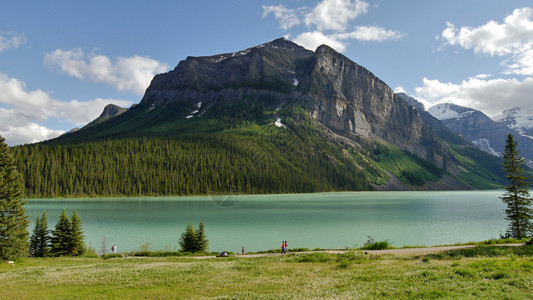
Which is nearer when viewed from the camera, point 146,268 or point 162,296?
point 162,296

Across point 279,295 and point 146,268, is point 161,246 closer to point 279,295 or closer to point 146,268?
point 146,268

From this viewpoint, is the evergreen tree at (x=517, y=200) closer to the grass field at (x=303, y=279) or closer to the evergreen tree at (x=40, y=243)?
the grass field at (x=303, y=279)

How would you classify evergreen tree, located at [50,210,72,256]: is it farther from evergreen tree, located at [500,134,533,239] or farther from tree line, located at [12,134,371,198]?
tree line, located at [12,134,371,198]

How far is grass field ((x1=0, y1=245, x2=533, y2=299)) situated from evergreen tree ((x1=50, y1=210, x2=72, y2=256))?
14344 mm

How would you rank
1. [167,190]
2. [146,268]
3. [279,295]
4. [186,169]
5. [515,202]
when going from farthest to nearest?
[186,169] < [167,190] < [515,202] < [146,268] < [279,295]

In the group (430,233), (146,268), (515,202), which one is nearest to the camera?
(146,268)

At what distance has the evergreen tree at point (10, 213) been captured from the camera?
29141 mm

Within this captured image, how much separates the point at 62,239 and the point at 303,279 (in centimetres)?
3241

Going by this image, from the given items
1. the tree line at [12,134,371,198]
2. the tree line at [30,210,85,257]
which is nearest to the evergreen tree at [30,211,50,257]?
the tree line at [30,210,85,257]

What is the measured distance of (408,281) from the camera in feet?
54.6

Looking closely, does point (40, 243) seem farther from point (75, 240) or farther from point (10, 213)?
point (10, 213)

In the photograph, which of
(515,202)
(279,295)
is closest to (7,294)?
(279,295)

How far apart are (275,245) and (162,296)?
27.7 m

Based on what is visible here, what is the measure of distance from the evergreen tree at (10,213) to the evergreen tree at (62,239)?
21.5 feet
